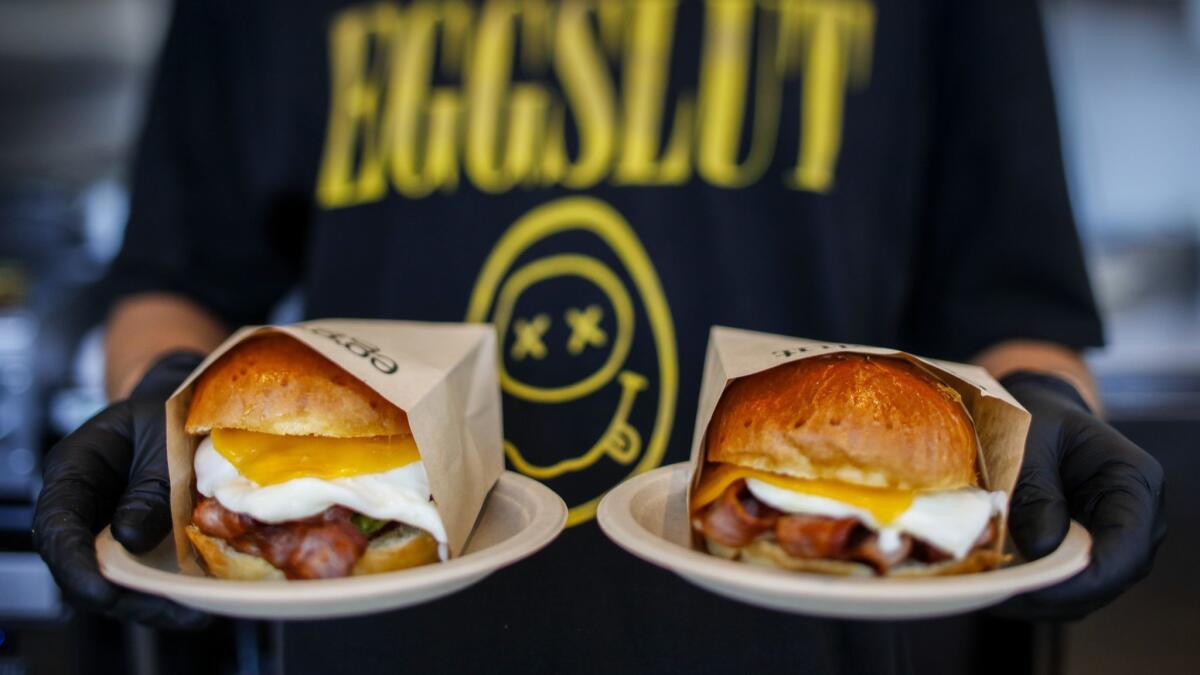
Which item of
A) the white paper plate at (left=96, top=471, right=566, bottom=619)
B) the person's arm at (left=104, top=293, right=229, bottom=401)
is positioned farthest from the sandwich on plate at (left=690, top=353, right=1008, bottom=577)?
the person's arm at (left=104, top=293, right=229, bottom=401)

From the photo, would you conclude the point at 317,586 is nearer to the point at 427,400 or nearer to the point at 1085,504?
the point at 427,400

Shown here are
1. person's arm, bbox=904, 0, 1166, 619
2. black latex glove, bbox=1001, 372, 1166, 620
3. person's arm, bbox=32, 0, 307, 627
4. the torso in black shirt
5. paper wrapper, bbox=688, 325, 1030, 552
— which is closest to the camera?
black latex glove, bbox=1001, 372, 1166, 620

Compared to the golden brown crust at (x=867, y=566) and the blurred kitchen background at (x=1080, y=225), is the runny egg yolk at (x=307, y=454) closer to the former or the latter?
the golden brown crust at (x=867, y=566)

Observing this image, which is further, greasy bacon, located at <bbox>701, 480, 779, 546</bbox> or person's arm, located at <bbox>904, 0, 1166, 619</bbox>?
person's arm, located at <bbox>904, 0, 1166, 619</bbox>

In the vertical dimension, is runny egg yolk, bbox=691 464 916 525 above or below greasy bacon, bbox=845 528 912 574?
above

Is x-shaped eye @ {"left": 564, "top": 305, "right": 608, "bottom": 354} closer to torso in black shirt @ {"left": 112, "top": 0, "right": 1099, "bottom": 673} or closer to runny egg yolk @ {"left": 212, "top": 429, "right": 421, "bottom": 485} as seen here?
torso in black shirt @ {"left": 112, "top": 0, "right": 1099, "bottom": 673}

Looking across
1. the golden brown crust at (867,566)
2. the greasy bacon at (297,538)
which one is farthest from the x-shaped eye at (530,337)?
the golden brown crust at (867,566)

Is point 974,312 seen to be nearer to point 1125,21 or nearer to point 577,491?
point 577,491
